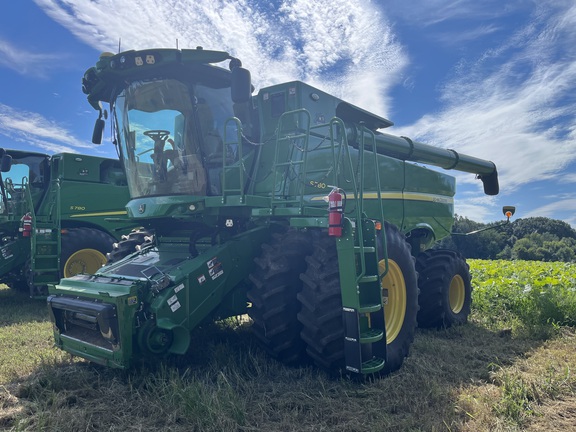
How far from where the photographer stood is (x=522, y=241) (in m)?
42.2

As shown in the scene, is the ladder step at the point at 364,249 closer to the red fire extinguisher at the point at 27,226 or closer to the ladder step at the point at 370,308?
the ladder step at the point at 370,308

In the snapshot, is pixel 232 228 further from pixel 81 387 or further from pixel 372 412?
pixel 372 412

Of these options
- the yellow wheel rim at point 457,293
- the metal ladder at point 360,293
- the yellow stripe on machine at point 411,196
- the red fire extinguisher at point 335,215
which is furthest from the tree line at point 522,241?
the red fire extinguisher at point 335,215

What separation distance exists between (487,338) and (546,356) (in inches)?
36.1

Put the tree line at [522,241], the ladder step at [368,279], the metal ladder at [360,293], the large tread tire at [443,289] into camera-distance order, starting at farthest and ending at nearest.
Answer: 1. the tree line at [522,241]
2. the large tread tire at [443,289]
3. the ladder step at [368,279]
4. the metal ladder at [360,293]

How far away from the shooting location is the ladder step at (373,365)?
3542 mm

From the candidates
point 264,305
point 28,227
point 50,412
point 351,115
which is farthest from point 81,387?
point 28,227

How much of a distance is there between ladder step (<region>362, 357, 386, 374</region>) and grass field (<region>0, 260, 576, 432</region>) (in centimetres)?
15

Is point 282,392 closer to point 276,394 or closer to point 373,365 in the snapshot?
point 276,394

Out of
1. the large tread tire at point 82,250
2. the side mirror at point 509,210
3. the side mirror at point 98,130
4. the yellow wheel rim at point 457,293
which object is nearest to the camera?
the side mirror at point 98,130

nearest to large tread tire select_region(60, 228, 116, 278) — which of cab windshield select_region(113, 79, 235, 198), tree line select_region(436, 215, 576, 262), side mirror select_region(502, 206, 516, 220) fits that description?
cab windshield select_region(113, 79, 235, 198)

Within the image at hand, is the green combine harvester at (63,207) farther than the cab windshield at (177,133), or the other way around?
the green combine harvester at (63,207)

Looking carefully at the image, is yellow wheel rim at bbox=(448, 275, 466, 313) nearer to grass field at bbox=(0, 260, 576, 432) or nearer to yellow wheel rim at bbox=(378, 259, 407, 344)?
grass field at bbox=(0, 260, 576, 432)

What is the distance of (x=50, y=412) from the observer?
10.1 feet
